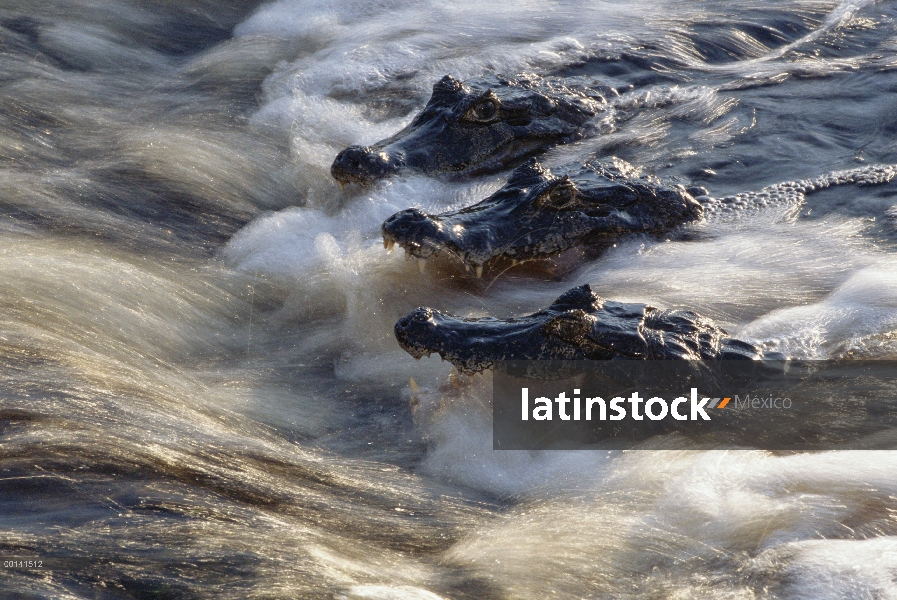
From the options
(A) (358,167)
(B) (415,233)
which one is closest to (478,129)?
(A) (358,167)

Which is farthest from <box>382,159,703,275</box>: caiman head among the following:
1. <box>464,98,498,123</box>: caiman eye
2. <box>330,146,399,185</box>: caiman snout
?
<box>464,98,498,123</box>: caiman eye

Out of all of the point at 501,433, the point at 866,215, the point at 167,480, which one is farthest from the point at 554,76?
the point at 167,480

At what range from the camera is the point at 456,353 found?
12.8ft

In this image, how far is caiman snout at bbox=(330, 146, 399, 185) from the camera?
589 cm

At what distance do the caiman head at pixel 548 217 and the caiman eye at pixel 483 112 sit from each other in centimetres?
102

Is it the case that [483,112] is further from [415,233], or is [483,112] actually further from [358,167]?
[415,233]

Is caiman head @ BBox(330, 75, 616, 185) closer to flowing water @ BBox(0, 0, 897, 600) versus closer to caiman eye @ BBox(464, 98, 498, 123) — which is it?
caiman eye @ BBox(464, 98, 498, 123)

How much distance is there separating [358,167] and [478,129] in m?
1.12

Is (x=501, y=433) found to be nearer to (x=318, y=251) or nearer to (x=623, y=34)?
(x=318, y=251)

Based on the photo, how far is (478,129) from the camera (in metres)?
6.62

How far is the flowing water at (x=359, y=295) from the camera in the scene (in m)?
2.99

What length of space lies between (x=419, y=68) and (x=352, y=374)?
4.21 meters

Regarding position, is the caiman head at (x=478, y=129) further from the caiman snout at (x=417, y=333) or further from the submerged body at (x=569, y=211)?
the caiman snout at (x=417, y=333)

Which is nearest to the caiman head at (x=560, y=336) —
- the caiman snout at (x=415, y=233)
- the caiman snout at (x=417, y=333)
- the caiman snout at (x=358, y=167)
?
the caiman snout at (x=417, y=333)
